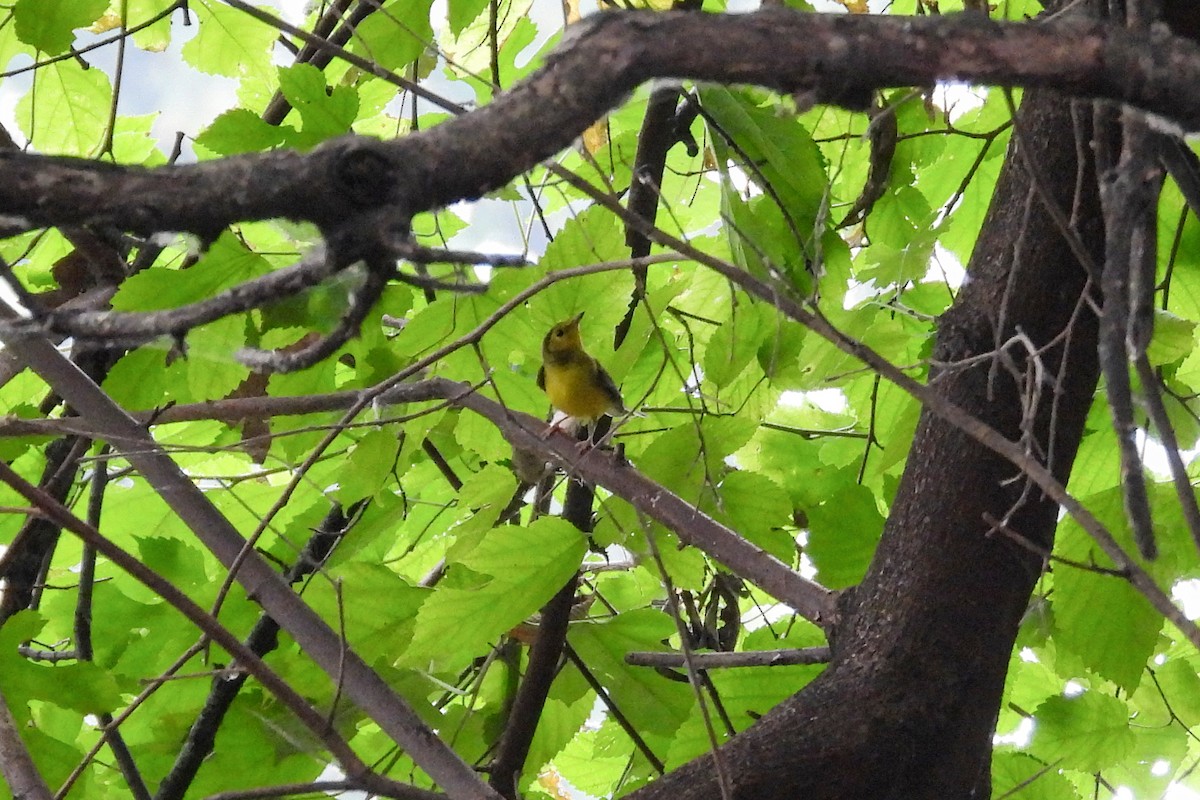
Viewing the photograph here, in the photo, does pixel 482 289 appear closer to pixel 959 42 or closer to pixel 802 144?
pixel 959 42

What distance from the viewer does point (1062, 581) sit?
4.83 feet

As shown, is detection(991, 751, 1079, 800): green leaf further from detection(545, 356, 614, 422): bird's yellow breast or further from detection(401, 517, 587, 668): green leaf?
detection(545, 356, 614, 422): bird's yellow breast

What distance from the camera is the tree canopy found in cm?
64

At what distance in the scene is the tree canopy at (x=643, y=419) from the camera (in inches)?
25.3

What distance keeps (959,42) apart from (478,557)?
102 cm

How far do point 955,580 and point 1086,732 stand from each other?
724mm

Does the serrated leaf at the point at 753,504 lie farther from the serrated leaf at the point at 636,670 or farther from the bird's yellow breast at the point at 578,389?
the bird's yellow breast at the point at 578,389

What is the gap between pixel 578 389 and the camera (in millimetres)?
2438

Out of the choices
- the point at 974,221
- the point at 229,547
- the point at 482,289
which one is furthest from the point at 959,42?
the point at 974,221

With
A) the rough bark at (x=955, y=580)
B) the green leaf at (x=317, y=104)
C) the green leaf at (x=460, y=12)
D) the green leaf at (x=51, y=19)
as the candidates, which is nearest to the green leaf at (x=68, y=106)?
the green leaf at (x=51, y=19)

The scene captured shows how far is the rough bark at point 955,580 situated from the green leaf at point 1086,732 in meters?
0.52

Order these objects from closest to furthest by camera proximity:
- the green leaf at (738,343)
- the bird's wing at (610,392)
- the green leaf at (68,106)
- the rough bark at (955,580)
→ 1. the rough bark at (955,580)
2. the green leaf at (738,343)
3. the green leaf at (68,106)
4. the bird's wing at (610,392)

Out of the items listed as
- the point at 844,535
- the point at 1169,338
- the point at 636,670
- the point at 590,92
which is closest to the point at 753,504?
the point at 844,535

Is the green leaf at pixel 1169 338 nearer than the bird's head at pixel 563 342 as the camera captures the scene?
Yes
